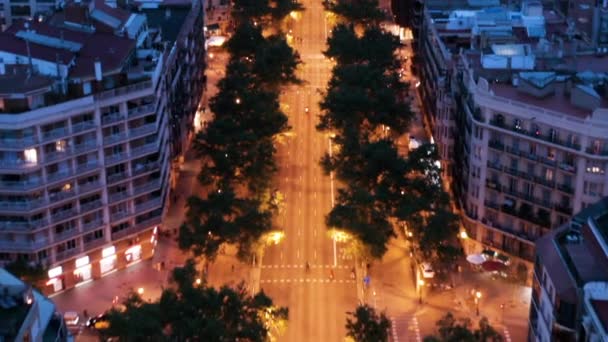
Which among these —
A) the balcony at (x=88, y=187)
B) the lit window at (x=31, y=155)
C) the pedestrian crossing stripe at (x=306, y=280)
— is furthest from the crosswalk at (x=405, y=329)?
the lit window at (x=31, y=155)

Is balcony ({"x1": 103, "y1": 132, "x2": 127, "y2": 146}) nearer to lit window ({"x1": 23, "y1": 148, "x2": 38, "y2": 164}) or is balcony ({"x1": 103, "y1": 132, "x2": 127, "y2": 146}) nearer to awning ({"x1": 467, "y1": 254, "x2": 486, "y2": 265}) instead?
lit window ({"x1": 23, "y1": 148, "x2": 38, "y2": 164})

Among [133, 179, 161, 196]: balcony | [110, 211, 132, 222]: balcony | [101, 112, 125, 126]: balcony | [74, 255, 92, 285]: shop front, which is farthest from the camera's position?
[133, 179, 161, 196]: balcony

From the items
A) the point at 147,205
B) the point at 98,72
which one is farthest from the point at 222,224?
the point at 98,72

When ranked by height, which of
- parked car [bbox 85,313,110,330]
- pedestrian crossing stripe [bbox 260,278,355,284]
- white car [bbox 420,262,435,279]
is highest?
white car [bbox 420,262,435,279]

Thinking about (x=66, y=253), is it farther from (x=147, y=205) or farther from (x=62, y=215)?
(x=147, y=205)

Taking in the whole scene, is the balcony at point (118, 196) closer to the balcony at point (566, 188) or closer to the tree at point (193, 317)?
the tree at point (193, 317)

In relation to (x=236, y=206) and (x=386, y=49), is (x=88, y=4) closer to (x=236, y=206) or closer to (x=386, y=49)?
(x=236, y=206)

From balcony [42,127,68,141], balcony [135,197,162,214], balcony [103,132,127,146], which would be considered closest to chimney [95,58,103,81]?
balcony [103,132,127,146]
